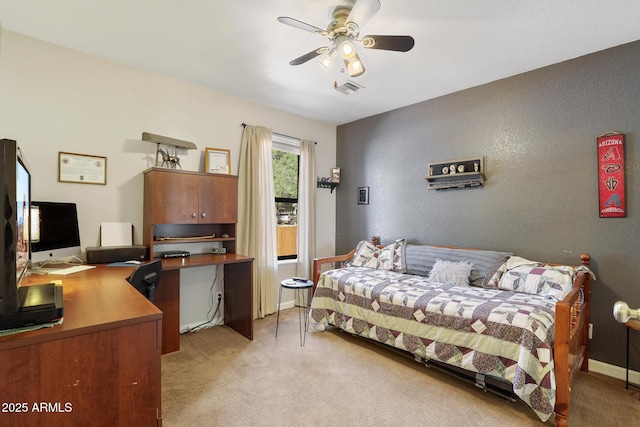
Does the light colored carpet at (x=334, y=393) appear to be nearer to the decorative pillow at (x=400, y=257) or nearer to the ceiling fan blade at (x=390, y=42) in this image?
the decorative pillow at (x=400, y=257)

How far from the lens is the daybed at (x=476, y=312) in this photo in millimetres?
1835

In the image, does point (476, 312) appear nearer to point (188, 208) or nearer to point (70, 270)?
point (188, 208)

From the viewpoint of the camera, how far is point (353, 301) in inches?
117

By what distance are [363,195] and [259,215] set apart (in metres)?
1.50

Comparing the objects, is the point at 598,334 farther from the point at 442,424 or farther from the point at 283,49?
the point at 283,49

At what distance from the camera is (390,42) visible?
75.2 inches

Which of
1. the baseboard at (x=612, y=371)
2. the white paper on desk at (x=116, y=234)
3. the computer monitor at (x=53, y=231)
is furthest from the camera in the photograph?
the white paper on desk at (x=116, y=234)

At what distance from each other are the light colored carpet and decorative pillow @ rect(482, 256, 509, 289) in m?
0.88

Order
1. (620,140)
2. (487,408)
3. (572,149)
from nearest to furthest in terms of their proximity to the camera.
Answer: (487,408)
(620,140)
(572,149)

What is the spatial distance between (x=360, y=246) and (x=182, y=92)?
266 centimetres

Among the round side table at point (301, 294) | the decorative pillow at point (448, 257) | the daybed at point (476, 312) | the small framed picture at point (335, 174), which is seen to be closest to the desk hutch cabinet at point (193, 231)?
the round side table at point (301, 294)

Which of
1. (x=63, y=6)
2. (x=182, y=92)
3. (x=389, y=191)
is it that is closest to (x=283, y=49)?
(x=182, y=92)

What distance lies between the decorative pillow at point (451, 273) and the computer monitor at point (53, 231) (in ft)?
10.1

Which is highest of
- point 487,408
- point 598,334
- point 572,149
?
point 572,149
